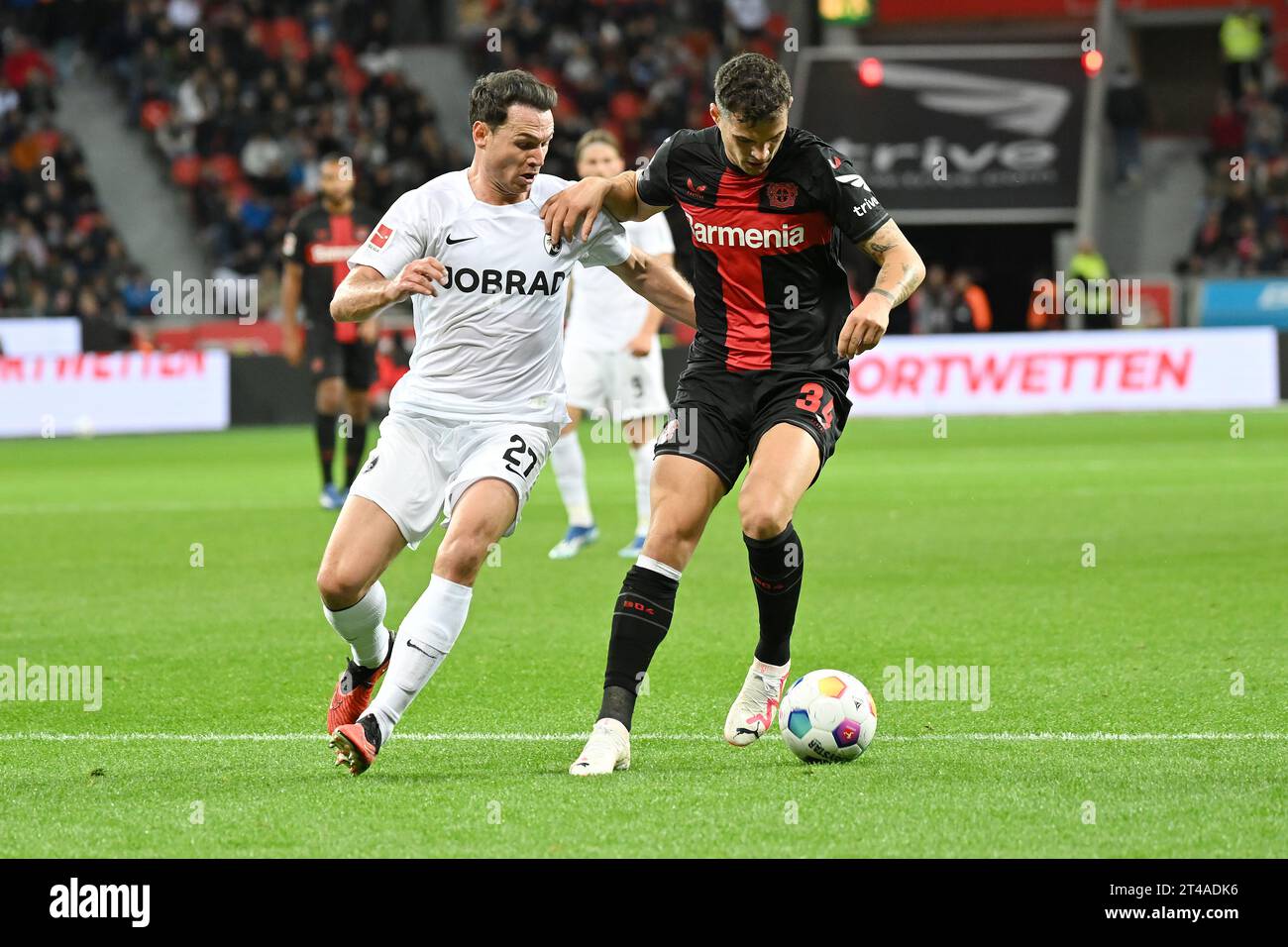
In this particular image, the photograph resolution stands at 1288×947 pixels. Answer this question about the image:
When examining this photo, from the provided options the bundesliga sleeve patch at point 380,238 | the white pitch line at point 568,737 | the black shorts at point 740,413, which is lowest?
the white pitch line at point 568,737

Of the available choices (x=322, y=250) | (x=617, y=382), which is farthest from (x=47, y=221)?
(x=617, y=382)

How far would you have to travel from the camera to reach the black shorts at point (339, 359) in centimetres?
1418

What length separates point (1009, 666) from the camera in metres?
7.54

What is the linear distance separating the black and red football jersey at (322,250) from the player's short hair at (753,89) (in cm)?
860

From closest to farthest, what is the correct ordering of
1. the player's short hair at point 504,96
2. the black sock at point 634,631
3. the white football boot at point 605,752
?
the white football boot at point 605,752
the black sock at point 634,631
the player's short hair at point 504,96

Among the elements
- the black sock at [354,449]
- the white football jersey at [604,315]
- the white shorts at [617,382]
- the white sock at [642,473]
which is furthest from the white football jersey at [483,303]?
the black sock at [354,449]

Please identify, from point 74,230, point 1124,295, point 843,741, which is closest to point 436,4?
point 74,230

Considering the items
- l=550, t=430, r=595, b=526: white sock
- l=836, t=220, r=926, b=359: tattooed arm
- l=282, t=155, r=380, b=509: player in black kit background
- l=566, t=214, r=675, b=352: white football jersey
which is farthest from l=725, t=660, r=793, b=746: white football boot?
l=282, t=155, r=380, b=509: player in black kit background

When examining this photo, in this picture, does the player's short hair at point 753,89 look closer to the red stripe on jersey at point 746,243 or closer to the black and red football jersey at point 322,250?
the red stripe on jersey at point 746,243

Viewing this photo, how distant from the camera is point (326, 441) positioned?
1436cm

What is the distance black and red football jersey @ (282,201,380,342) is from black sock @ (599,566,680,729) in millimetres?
8513

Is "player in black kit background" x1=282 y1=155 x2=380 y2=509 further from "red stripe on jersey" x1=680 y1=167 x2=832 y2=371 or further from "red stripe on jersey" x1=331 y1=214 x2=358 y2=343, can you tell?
"red stripe on jersey" x1=680 y1=167 x2=832 y2=371

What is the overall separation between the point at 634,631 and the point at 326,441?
8770mm

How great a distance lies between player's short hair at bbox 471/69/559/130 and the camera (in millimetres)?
5984
